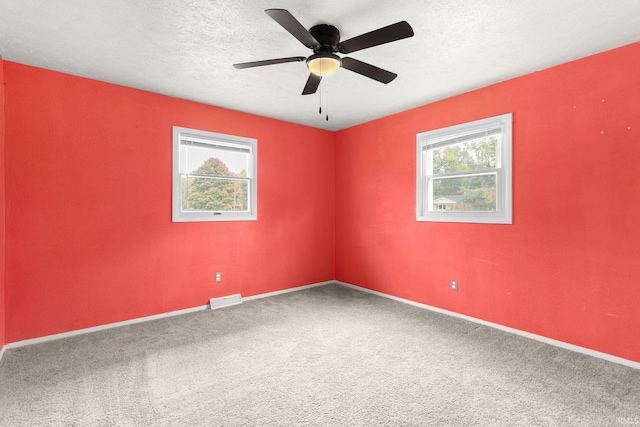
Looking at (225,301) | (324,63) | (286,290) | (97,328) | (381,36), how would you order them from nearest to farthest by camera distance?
(381,36)
(324,63)
(97,328)
(225,301)
(286,290)

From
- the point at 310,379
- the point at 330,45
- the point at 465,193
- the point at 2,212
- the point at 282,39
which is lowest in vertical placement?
the point at 310,379

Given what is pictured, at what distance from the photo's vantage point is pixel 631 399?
203 centimetres

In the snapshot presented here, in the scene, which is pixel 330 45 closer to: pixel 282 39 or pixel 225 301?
pixel 282 39

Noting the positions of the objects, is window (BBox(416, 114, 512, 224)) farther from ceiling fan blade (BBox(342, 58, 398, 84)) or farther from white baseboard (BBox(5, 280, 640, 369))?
ceiling fan blade (BBox(342, 58, 398, 84))

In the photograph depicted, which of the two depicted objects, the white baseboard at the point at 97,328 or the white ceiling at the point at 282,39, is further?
the white baseboard at the point at 97,328

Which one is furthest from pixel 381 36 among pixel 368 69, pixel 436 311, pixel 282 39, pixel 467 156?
pixel 436 311

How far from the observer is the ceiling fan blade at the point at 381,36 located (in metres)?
1.77

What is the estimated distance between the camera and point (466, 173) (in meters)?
3.58

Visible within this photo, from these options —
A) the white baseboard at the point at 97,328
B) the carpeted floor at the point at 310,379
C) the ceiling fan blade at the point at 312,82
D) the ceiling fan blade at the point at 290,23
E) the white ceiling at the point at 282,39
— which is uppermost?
the white ceiling at the point at 282,39

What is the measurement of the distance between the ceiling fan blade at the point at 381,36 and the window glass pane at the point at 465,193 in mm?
2181

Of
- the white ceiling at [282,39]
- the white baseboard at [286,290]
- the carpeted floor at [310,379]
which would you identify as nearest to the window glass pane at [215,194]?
the white ceiling at [282,39]

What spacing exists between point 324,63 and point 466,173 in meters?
2.29

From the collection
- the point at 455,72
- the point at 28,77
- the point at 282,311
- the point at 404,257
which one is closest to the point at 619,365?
the point at 404,257

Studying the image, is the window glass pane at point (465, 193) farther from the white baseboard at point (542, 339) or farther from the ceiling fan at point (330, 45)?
the ceiling fan at point (330, 45)
